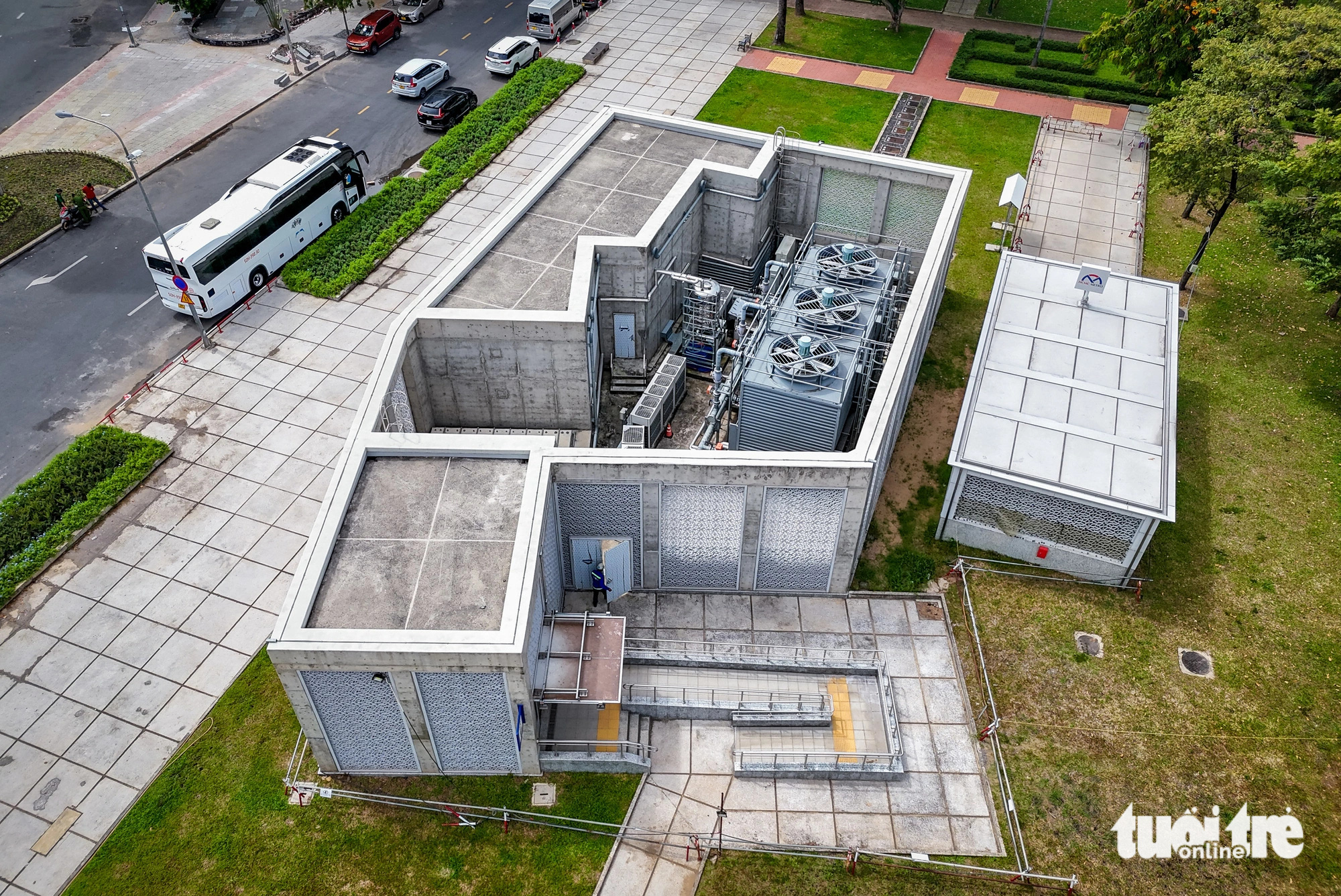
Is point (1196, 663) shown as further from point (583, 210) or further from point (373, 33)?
point (373, 33)

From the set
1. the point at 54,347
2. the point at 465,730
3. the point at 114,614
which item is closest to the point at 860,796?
the point at 465,730

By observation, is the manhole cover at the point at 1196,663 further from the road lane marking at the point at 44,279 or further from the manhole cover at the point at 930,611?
the road lane marking at the point at 44,279

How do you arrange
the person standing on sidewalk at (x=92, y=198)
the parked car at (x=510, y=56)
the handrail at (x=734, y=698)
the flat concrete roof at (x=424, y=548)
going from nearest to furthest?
the flat concrete roof at (x=424, y=548) < the handrail at (x=734, y=698) < the person standing on sidewalk at (x=92, y=198) < the parked car at (x=510, y=56)

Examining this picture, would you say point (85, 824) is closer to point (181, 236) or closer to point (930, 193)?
point (181, 236)

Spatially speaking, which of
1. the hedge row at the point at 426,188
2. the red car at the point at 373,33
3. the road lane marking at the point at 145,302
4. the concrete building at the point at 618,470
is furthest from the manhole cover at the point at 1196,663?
the red car at the point at 373,33

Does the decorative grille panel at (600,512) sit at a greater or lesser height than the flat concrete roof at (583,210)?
lesser

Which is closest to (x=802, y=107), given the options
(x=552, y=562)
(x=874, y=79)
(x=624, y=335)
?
(x=874, y=79)
